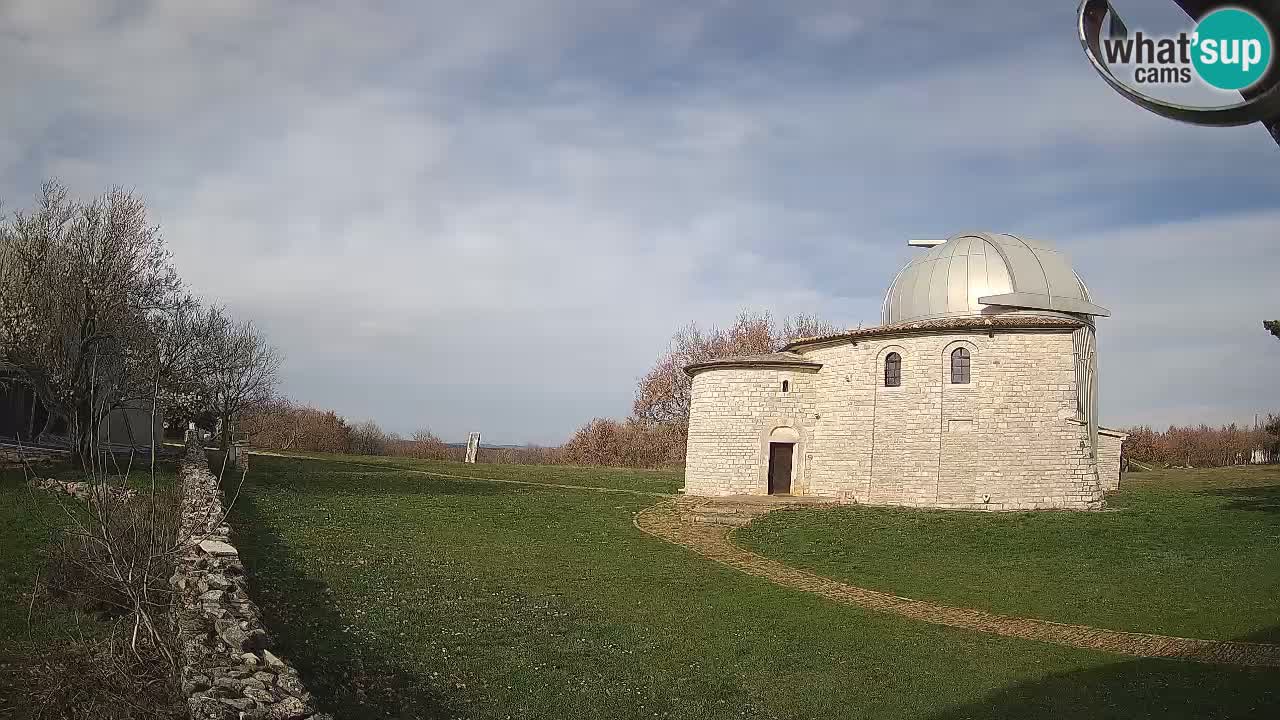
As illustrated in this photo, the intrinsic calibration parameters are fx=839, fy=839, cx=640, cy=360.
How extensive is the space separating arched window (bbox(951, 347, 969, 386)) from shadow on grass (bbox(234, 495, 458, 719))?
59.2ft

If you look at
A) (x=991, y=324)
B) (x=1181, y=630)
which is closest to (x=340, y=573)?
(x=1181, y=630)

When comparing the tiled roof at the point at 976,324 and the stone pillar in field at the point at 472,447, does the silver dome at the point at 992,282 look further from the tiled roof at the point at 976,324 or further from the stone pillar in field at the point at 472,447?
the stone pillar in field at the point at 472,447

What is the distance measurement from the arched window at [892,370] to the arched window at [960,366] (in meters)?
1.48

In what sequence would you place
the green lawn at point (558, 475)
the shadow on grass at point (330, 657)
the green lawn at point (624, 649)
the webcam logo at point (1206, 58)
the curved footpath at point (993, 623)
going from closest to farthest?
1. the webcam logo at point (1206, 58)
2. the shadow on grass at point (330, 657)
3. the green lawn at point (624, 649)
4. the curved footpath at point (993, 623)
5. the green lawn at point (558, 475)

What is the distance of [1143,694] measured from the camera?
28.4ft

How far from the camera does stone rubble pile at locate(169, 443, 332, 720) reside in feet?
19.9

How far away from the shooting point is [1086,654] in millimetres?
10188

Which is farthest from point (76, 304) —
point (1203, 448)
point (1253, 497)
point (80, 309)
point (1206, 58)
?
point (1203, 448)

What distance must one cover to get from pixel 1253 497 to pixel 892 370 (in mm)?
10167

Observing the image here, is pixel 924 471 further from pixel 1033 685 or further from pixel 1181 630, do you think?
pixel 1033 685

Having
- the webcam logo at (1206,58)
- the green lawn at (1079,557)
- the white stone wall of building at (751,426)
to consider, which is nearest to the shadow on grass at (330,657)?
the webcam logo at (1206,58)

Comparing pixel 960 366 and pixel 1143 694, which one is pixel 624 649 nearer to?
pixel 1143 694

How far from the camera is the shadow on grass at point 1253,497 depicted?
2094cm
